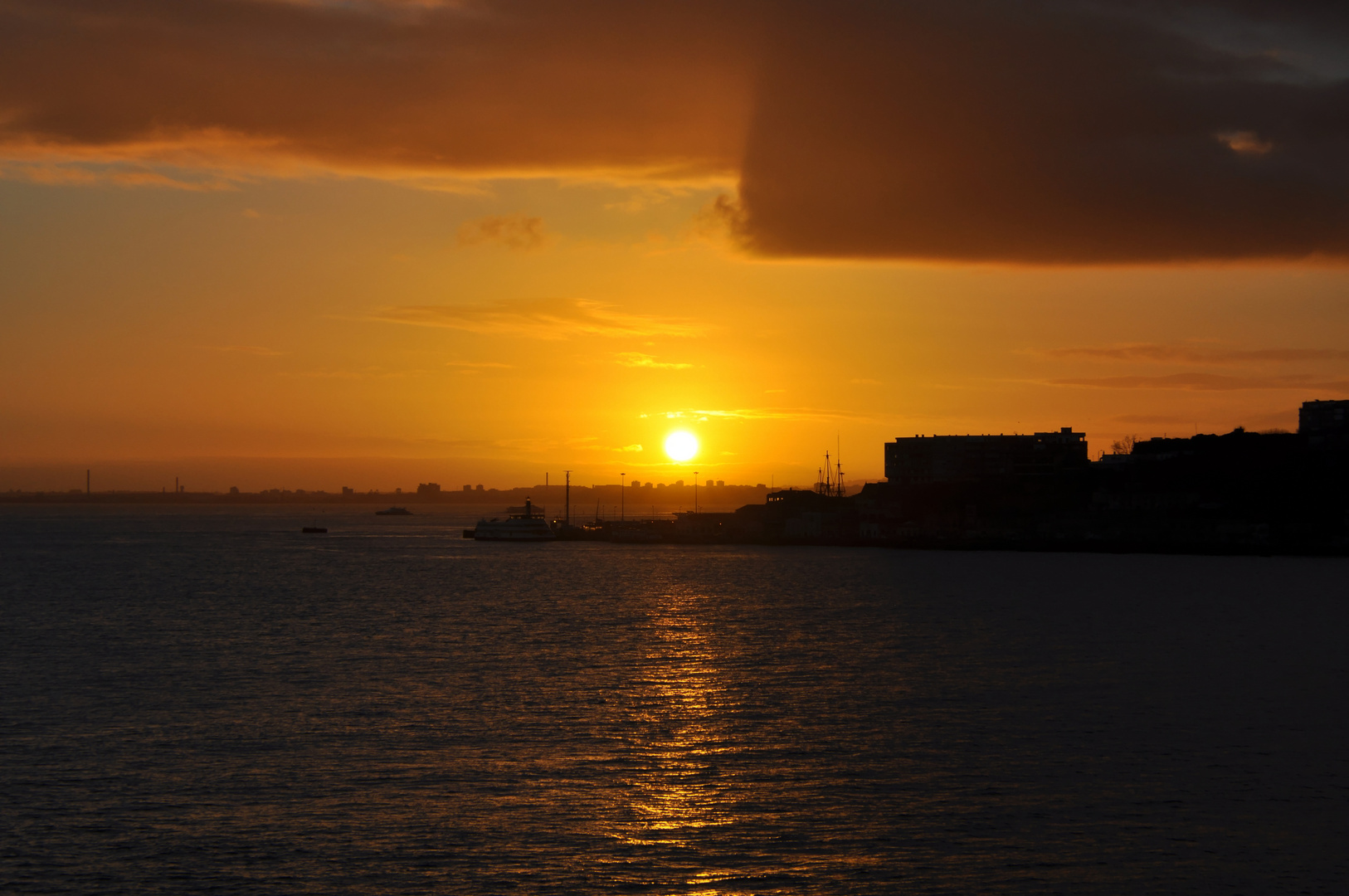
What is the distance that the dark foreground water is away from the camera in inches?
987

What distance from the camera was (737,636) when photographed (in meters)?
70.2

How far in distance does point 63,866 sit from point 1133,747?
31236mm

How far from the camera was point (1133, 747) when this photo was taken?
3744 cm

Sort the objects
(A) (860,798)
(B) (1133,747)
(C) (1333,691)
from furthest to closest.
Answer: (C) (1333,691) → (B) (1133,747) → (A) (860,798)

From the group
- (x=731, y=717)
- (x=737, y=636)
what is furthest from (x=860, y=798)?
(x=737, y=636)

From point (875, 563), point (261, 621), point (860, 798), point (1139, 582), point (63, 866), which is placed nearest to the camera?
point (63, 866)

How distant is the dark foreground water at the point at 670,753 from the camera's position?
25.1 metres

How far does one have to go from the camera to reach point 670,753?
35.8 m

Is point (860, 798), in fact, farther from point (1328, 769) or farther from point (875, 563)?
point (875, 563)

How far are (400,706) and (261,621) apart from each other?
3789 cm

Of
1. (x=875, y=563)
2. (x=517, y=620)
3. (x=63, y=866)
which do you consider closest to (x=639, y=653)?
(x=517, y=620)

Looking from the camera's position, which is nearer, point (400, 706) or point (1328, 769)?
point (1328, 769)

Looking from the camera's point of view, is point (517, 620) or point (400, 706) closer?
point (400, 706)

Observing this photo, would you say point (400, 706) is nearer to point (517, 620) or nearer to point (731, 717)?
point (731, 717)
